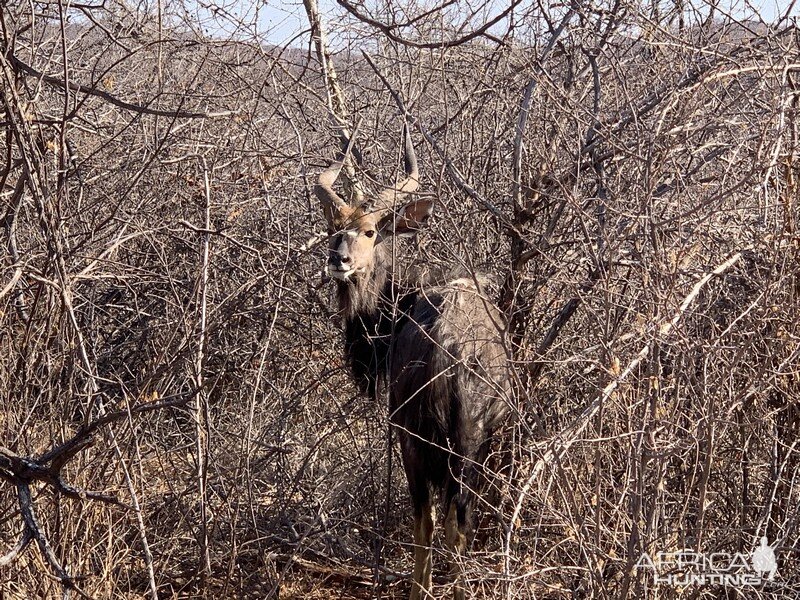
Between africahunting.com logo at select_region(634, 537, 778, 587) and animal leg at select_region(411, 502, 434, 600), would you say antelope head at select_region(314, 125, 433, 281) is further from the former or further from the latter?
africahunting.com logo at select_region(634, 537, 778, 587)

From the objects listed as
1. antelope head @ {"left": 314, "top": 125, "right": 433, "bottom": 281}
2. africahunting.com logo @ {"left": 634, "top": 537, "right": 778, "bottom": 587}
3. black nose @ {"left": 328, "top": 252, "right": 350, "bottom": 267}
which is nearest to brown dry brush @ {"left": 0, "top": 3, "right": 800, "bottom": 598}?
africahunting.com logo @ {"left": 634, "top": 537, "right": 778, "bottom": 587}

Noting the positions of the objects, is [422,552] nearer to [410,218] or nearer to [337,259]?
[337,259]

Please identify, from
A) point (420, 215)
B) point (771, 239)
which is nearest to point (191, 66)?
point (420, 215)

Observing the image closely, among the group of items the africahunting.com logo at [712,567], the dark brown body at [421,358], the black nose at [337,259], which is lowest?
the africahunting.com logo at [712,567]

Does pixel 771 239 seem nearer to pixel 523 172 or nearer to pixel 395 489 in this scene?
pixel 523 172

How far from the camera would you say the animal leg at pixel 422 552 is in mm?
5270

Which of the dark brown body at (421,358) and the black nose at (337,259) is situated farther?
the black nose at (337,259)

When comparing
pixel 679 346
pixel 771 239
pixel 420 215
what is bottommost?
pixel 679 346

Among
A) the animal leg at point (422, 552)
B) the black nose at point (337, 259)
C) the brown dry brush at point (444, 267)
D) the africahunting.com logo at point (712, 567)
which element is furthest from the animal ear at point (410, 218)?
the africahunting.com logo at point (712, 567)

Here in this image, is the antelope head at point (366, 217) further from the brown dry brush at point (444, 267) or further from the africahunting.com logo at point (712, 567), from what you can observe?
the africahunting.com logo at point (712, 567)

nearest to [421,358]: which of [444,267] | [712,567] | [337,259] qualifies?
[444,267]

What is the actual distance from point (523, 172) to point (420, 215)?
92 cm

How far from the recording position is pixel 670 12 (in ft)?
16.4

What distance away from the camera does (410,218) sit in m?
6.00
